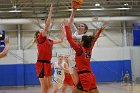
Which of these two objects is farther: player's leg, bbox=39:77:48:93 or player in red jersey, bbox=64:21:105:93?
player's leg, bbox=39:77:48:93

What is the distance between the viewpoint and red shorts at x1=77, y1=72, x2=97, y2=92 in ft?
19.8

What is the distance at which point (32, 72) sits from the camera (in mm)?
25984

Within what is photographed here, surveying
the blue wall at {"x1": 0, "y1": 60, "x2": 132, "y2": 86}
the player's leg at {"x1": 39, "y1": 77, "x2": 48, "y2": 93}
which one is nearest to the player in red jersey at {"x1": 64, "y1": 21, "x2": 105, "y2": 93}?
the player's leg at {"x1": 39, "y1": 77, "x2": 48, "y2": 93}

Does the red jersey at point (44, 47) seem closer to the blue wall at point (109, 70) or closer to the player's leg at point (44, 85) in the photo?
the player's leg at point (44, 85)

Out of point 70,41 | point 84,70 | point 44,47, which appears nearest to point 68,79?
point 44,47

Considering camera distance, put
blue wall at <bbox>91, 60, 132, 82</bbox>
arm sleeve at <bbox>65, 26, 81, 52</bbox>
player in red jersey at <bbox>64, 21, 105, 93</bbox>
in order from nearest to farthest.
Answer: arm sleeve at <bbox>65, 26, 81, 52</bbox>
player in red jersey at <bbox>64, 21, 105, 93</bbox>
blue wall at <bbox>91, 60, 132, 82</bbox>

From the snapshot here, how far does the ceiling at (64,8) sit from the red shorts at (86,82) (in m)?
17.6

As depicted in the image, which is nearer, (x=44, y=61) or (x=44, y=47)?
(x=44, y=47)

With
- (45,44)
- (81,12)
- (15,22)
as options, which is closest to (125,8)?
(81,12)

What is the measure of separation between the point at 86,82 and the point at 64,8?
20.1 metres

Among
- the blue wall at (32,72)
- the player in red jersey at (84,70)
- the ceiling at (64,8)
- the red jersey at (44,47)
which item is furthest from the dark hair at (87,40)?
the blue wall at (32,72)

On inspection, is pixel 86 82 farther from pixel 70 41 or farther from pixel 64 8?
pixel 64 8

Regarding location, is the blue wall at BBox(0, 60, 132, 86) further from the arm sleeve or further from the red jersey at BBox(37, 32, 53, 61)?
the arm sleeve

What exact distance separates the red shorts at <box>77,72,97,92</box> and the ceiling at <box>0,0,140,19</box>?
17554 millimetres
